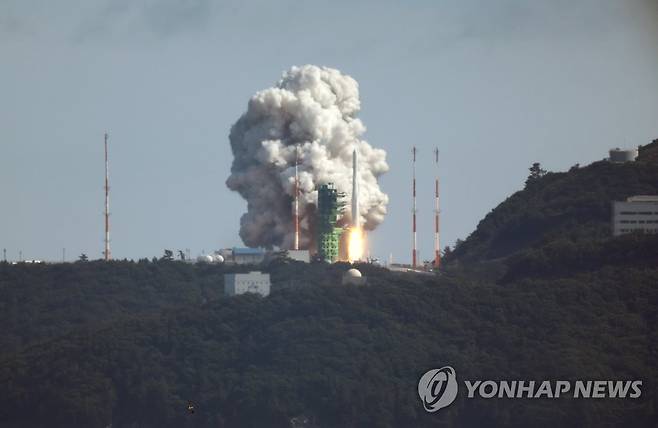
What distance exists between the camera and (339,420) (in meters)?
189

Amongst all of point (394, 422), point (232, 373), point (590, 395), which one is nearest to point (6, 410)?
point (232, 373)

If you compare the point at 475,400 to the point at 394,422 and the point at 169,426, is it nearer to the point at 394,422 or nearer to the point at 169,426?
the point at 394,422

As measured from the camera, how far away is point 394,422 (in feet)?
617

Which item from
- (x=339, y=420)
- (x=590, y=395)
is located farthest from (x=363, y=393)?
(x=590, y=395)

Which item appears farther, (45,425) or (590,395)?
(45,425)

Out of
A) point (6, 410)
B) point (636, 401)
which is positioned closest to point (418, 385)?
point (636, 401)

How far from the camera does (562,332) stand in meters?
200

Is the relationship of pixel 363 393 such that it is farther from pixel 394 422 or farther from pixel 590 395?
pixel 590 395

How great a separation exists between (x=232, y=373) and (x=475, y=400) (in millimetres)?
23219

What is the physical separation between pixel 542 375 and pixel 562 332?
30.0 ft

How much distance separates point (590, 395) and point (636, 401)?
391 centimetres

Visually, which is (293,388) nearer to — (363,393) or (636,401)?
(363,393)

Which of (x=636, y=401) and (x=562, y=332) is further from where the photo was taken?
(x=562, y=332)

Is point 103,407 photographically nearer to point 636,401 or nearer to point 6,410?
point 6,410
